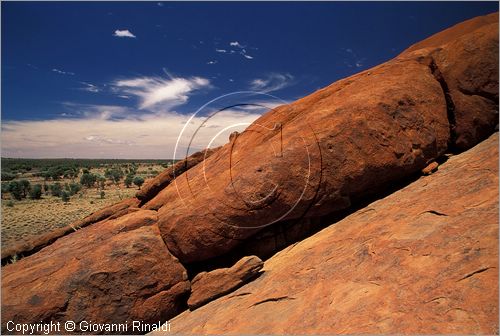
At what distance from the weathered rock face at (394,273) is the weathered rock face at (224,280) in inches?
11.4

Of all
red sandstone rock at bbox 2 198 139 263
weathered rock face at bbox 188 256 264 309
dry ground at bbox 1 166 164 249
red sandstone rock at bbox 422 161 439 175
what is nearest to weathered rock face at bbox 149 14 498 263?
red sandstone rock at bbox 422 161 439 175

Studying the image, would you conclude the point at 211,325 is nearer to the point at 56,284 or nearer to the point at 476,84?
the point at 56,284

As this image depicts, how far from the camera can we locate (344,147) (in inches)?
369

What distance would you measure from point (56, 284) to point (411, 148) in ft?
39.7

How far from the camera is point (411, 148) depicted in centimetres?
972

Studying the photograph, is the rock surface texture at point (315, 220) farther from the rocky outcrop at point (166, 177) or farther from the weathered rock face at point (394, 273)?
the rocky outcrop at point (166, 177)

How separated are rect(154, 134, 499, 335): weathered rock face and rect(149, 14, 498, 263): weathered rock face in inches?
42.3

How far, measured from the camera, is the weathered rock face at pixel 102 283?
8453 millimetres

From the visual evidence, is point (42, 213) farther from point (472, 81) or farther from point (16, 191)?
point (472, 81)

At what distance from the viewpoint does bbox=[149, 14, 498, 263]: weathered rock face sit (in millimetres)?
9297

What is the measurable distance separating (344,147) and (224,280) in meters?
5.65

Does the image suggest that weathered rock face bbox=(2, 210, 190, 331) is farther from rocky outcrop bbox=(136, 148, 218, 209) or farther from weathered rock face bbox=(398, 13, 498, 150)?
weathered rock face bbox=(398, 13, 498, 150)

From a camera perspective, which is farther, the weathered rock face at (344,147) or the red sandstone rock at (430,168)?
the red sandstone rock at (430,168)

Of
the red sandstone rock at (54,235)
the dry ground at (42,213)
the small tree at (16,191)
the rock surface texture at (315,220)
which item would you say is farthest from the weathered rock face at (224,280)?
the small tree at (16,191)
